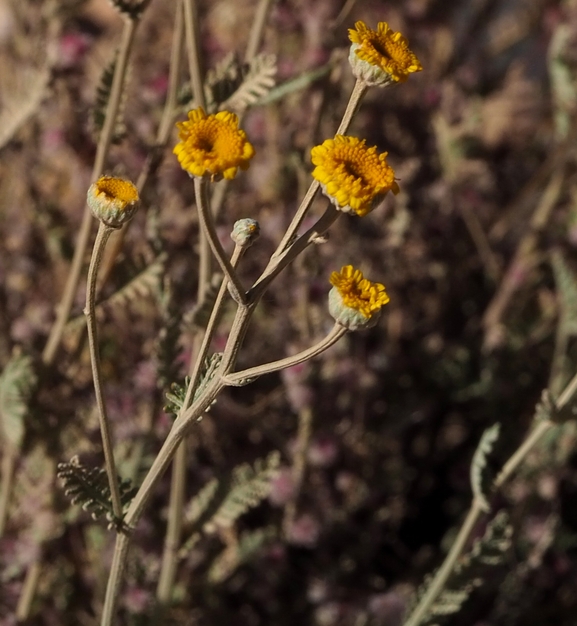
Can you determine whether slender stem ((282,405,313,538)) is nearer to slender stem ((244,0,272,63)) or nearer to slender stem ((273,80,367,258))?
slender stem ((244,0,272,63))

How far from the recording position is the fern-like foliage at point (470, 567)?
2.24 ft

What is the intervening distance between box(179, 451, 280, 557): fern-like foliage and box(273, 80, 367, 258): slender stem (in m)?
0.33

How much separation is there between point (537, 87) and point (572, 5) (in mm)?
397

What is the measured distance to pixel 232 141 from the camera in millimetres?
368

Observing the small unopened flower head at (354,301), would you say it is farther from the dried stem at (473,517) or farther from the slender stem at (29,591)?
the slender stem at (29,591)

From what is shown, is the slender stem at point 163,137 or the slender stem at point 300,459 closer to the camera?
the slender stem at point 163,137

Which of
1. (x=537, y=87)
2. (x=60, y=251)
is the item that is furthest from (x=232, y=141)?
(x=537, y=87)

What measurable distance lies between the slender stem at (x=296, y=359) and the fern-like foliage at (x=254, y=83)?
273 millimetres

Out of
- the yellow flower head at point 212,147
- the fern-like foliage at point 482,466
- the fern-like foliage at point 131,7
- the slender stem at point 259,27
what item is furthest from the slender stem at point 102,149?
the fern-like foliage at point 482,466

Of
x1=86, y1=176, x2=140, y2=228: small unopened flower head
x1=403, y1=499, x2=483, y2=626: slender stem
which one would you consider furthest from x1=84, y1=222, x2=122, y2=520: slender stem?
x1=403, y1=499, x2=483, y2=626: slender stem

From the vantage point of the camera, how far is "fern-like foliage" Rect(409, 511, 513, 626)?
68cm

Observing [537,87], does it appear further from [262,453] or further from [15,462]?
[15,462]

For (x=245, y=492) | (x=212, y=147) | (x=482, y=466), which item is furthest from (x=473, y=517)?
(x=212, y=147)

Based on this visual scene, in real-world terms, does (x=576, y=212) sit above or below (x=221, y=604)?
above
